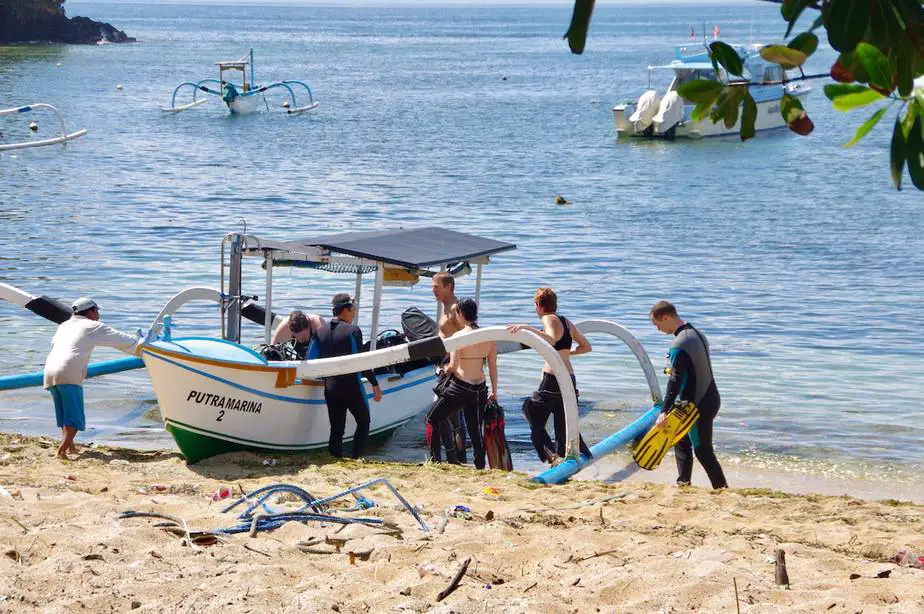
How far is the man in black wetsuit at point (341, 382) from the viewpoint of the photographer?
32.0 feet

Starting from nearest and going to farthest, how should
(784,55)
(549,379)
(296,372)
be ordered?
1. (784,55)
2. (296,372)
3. (549,379)

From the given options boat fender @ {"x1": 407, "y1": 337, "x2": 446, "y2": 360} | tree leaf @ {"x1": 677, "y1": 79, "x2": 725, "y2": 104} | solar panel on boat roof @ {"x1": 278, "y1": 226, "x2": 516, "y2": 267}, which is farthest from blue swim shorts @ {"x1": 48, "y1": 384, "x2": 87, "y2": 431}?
tree leaf @ {"x1": 677, "y1": 79, "x2": 725, "y2": 104}

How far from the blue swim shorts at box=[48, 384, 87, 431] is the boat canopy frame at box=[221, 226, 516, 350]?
1.51m

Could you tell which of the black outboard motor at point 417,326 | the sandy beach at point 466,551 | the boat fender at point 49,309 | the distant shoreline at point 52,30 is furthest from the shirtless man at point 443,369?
the distant shoreline at point 52,30

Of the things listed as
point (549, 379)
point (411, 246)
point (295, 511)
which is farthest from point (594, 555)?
point (411, 246)

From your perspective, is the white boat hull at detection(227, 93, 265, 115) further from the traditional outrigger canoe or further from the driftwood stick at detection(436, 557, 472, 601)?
the driftwood stick at detection(436, 557, 472, 601)

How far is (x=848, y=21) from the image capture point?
2521 mm

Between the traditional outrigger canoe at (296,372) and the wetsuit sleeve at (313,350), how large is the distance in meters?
0.20

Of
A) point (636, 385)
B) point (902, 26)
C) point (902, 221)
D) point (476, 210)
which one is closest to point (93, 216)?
point (476, 210)

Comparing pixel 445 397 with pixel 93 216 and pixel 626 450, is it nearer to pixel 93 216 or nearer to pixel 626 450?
pixel 626 450

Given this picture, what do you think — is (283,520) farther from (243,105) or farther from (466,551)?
(243,105)

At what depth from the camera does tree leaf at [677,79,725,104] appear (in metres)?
2.86

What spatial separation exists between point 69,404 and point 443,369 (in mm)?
3146

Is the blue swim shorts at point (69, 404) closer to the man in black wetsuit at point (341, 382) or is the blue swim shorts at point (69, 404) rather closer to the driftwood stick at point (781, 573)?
the man in black wetsuit at point (341, 382)
